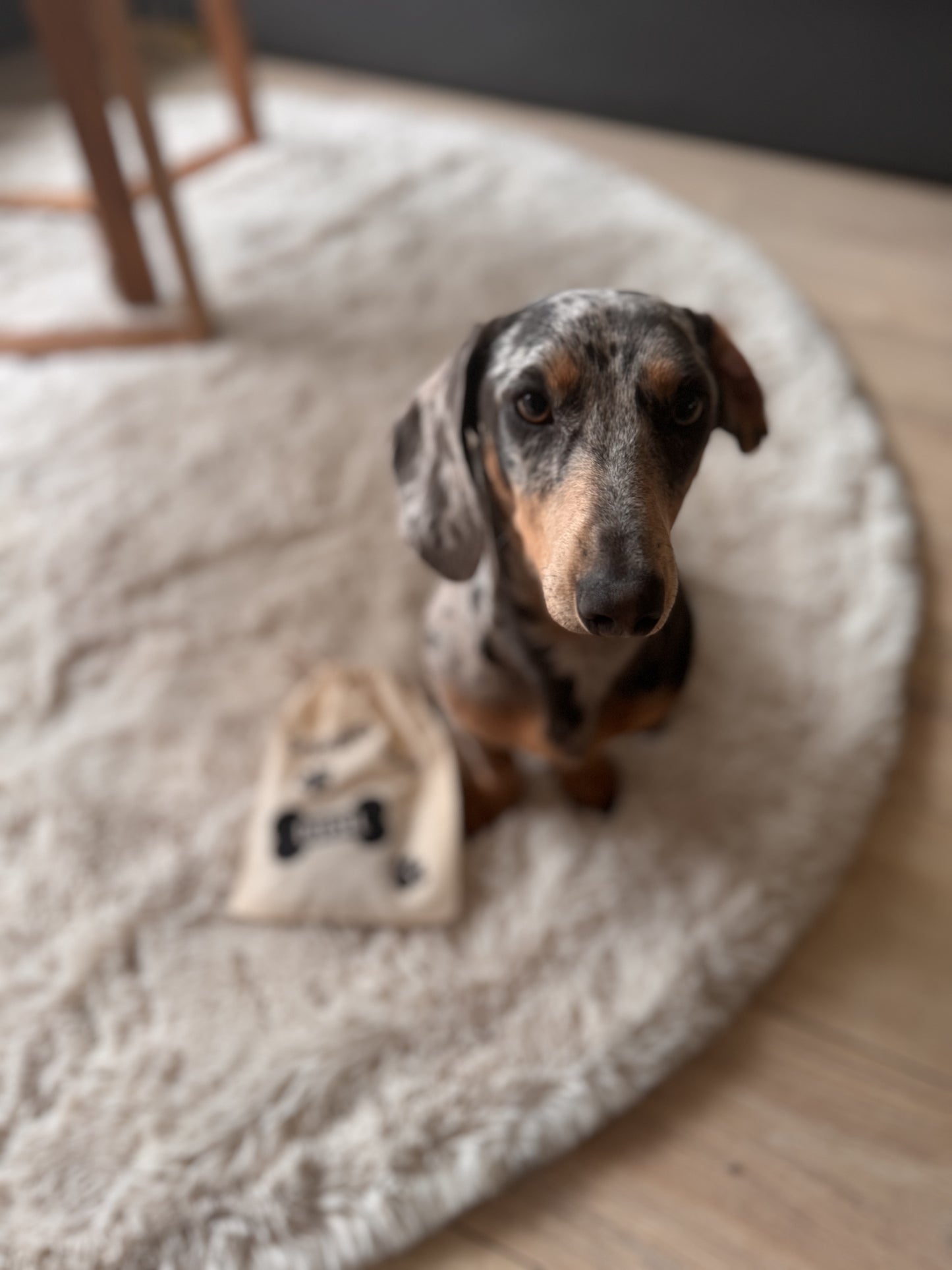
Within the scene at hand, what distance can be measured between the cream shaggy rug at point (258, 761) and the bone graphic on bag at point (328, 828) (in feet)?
0.31

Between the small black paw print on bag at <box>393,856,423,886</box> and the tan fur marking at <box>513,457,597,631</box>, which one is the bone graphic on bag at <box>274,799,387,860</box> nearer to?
the small black paw print on bag at <box>393,856,423,886</box>

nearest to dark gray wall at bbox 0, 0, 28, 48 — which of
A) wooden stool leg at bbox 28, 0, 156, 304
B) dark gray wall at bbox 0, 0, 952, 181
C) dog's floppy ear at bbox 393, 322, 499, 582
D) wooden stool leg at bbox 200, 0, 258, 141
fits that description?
dark gray wall at bbox 0, 0, 952, 181

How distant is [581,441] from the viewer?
2.78 feet

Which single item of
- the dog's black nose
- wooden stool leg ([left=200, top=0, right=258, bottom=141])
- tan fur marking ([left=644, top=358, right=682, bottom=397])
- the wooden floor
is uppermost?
wooden stool leg ([left=200, top=0, right=258, bottom=141])

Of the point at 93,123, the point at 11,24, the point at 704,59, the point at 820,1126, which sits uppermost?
the point at 11,24

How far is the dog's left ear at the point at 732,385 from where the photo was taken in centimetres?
94

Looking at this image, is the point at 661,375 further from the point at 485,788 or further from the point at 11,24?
the point at 11,24

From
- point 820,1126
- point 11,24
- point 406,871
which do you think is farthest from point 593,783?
point 11,24

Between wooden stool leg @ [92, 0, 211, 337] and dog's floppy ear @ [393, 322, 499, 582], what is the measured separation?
119 centimetres

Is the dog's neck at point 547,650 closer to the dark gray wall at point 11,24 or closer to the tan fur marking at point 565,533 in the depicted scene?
the tan fur marking at point 565,533

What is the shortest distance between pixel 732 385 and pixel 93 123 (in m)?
1.54

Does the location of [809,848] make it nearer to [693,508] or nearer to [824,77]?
[693,508]

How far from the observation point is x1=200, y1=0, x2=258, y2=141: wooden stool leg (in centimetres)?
232

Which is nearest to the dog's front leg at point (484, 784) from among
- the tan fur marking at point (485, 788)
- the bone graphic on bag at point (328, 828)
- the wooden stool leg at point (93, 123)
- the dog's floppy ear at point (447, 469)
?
the tan fur marking at point (485, 788)
